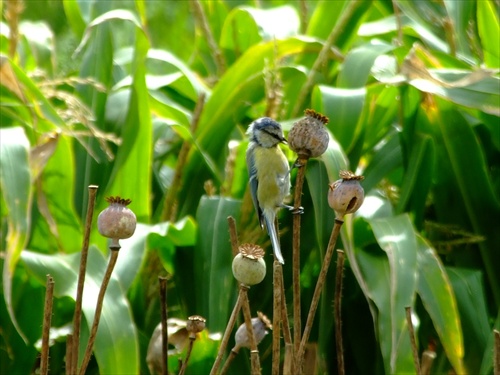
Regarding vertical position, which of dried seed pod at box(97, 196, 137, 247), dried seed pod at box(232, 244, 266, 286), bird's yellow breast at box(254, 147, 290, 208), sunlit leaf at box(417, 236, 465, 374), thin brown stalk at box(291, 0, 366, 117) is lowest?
sunlit leaf at box(417, 236, 465, 374)

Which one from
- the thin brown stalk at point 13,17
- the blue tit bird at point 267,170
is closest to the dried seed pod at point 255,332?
the blue tit bird at point 267,170

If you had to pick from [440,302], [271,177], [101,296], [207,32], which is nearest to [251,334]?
[101,296]

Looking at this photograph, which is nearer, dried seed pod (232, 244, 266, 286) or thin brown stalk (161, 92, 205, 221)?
dried seed pod (232, 244, 266, 286)

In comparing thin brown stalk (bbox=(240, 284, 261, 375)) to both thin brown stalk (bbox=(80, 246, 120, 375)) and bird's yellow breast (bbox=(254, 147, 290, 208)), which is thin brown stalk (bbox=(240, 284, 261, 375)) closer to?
thin brown stalk (bbox=(80, 246, 120, 375))

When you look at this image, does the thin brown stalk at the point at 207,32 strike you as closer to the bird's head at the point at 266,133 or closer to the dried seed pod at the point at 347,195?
the bird's head at the point at 266,133

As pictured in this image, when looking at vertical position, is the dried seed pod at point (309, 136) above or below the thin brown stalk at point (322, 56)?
below

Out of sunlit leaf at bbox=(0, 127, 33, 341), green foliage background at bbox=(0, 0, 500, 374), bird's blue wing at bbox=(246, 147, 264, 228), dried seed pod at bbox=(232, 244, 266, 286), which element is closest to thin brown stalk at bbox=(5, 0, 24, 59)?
green foliage background at bbox=(0, 0, 500, 374)

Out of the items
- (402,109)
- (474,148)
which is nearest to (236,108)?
(402,109)

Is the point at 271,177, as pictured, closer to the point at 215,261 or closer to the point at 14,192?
the point at 215,261
